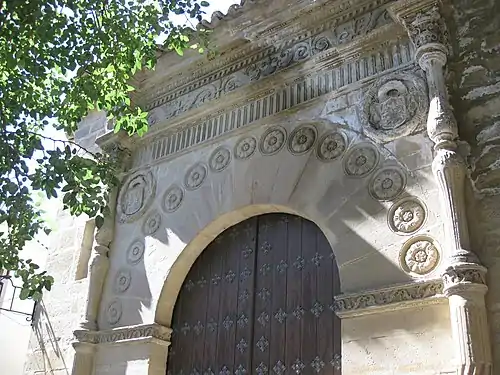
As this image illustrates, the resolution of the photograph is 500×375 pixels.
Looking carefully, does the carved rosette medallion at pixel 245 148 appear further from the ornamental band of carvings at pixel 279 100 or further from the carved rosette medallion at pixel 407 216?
the carved rosette medallion at pixel 407 216

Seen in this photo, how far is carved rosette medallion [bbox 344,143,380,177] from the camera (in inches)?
179

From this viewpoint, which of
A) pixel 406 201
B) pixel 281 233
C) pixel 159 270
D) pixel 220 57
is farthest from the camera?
pixel 220 57

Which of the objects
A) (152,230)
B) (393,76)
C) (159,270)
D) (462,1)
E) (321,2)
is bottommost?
(159,270)

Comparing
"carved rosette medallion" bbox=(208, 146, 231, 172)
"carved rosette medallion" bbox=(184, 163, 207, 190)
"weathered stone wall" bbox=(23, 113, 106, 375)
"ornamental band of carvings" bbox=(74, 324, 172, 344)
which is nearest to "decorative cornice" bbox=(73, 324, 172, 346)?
"ornamental band of carvings" bbox=(74, 324, 172, 344)

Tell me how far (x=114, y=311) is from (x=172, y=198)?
1185 millimetres

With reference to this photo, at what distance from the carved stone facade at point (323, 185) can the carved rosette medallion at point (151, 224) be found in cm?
1

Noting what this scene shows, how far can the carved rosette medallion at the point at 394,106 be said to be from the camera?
446cm

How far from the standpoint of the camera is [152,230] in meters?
5.88

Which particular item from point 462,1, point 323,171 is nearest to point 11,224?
point 323,171

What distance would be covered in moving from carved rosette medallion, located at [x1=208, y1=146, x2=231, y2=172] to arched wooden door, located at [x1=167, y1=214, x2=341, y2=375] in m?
0.59

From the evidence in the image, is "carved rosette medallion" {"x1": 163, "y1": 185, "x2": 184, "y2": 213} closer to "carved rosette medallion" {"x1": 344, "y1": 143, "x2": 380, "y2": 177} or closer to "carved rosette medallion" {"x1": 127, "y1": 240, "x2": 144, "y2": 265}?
"carved rosette medallion" {"x1": 127, "y1": 240, "x2": 144, "y2": 265}

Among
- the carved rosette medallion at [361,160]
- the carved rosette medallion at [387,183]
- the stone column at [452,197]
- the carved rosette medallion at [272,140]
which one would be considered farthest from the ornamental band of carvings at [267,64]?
the carved rosette medallion at [387,183]

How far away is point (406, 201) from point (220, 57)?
2712 millimetres

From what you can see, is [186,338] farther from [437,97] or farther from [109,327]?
[437,97]
